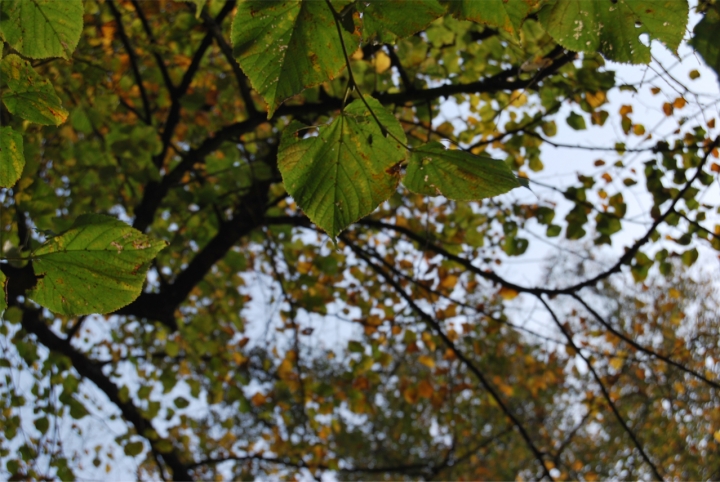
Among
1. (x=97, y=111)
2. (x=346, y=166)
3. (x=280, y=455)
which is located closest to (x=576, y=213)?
(x=346, y=166)

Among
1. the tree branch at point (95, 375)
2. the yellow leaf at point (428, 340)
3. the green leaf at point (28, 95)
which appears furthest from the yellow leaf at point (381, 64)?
the tree branch at point (95, 375)

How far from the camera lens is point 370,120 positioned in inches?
32.6

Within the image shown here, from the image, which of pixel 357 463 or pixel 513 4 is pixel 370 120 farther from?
pixel 357 463

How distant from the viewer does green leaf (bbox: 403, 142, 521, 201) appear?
2.57ft

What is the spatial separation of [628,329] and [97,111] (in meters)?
10.5

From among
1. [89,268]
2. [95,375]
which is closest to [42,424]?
[95,375]

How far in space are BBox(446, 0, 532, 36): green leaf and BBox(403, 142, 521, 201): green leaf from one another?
0.20 meters

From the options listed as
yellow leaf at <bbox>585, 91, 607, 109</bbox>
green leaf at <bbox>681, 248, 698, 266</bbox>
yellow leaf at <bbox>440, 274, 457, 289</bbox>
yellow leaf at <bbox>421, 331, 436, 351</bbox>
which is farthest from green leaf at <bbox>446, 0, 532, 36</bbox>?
yellow leaf at <bbox>421, 331, 436, 351</bbox>

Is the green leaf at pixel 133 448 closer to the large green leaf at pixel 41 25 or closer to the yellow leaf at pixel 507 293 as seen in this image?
the yellow leaf at pixel 507 293

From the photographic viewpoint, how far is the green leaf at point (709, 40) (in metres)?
1.14

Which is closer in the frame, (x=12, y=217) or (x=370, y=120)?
(x=370, y=120)

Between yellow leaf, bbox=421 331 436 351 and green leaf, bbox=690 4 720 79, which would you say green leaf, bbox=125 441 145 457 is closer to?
yellow leaf, bbox=421 331 436 351

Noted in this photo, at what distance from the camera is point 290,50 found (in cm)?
77

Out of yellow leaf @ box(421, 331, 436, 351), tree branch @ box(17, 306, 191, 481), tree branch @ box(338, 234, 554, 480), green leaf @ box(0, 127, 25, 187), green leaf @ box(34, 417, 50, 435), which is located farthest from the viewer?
yellow leaf @ box(421, 331, 436, 351)
